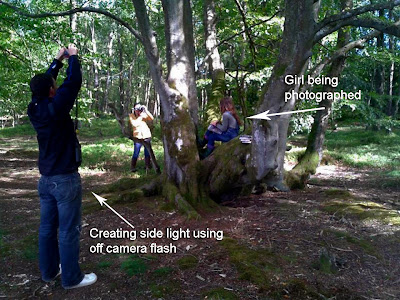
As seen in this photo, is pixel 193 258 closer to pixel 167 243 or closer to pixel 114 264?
pixel 167 243

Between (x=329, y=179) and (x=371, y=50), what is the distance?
4109 millimetres

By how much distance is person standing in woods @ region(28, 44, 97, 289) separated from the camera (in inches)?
143

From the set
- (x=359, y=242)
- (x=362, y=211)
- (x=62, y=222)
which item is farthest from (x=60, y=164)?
(x=362, y=211)

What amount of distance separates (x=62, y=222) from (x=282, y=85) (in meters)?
3.74

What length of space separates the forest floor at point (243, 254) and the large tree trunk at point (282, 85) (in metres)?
0.98

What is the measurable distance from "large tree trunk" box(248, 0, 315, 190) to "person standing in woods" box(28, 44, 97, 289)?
3.13 m

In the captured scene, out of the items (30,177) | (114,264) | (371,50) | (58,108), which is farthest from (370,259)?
(30,177)

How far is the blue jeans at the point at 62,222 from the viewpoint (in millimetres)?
3695

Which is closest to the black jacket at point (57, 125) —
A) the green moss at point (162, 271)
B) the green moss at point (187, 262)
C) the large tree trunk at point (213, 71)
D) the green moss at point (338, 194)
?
the green moss at point (162, 271)

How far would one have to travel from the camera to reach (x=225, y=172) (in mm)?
6602

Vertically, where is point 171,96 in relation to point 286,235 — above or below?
above

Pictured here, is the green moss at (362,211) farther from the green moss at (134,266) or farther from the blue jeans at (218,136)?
the green moss at (134,266)

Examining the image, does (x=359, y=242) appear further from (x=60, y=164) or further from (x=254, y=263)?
(x=60, y=164)

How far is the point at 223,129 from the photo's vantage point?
25.3 ft
